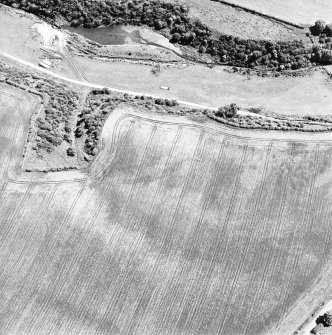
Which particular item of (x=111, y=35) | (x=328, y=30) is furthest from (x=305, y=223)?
(x=111, y=35)

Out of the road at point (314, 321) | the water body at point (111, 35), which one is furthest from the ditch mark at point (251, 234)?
the water body at point (111, 35)

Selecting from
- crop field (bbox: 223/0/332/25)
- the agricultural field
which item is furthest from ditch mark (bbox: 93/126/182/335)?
crop field (bbox: 223/0/332/25)

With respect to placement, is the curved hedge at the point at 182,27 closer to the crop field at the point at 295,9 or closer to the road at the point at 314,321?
the crop field at the point at 295,9

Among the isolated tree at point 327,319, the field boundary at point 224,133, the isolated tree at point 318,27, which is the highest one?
the isolated tree at point 318,27

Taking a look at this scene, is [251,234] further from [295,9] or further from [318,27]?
[295,9]

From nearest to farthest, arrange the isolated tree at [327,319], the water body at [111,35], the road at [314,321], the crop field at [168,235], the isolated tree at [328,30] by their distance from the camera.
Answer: the isolated tree at [327,319], the road at [314,321], the crop field at [168,235], the isolated tree at [328,30], the water body at [111,35]

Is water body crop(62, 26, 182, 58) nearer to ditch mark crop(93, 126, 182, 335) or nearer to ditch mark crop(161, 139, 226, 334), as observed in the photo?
ditch mark crop(93, 126, 182, 335)

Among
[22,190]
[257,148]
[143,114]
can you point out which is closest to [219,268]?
[257,148]

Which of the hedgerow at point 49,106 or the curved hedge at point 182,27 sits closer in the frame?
the hedgerow at point 49,106
